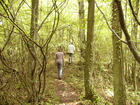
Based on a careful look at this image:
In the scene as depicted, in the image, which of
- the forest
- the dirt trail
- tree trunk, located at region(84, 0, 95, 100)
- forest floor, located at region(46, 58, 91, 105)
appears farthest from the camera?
the dirt trail

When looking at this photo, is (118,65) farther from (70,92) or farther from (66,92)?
(66,92)

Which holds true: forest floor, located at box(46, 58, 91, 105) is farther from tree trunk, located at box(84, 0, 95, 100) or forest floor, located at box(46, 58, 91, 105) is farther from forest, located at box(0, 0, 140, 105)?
tree trunk, located at box(84, 0, 95, 100)

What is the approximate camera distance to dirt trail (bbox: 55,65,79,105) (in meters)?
5.69

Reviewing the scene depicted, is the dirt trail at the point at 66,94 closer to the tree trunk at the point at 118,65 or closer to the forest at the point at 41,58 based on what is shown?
the forest at the point at 41,58

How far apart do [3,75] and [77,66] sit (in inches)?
274

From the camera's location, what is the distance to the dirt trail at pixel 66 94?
5.69 meters

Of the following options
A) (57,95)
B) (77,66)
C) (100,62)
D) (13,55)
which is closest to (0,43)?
(13,55)

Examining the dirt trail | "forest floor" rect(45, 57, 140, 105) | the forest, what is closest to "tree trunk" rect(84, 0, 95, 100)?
the forest

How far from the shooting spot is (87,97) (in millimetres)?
5520

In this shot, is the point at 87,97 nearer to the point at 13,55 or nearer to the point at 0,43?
the point at 13,55

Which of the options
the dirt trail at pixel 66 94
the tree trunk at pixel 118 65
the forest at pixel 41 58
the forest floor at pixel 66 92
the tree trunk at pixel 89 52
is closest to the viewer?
the forest at pixel 41 58

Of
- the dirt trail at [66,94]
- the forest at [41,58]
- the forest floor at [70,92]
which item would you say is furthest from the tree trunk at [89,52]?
the dirt trail at [66,94]

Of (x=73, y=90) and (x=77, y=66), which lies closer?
(x=73, y=90)

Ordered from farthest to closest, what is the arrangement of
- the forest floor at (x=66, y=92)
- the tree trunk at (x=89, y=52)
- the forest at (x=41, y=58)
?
the forest floor at (x=66, y=92)
the tree trunk at (x=89, y=52)
the forest at (x=41, y=58)
